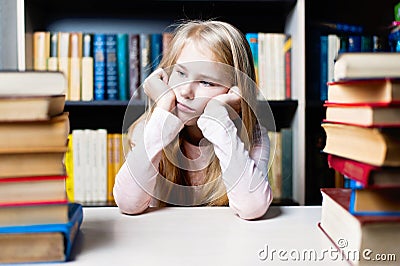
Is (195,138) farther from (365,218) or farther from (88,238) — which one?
(365,218)

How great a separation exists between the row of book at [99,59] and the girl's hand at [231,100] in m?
0.86

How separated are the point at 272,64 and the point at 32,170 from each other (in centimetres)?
150

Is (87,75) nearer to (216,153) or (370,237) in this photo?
(216,153)

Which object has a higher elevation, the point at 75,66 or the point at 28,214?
the point at 75,66

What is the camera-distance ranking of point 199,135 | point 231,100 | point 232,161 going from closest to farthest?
point 232,161 → point 231,100 → point 199,135

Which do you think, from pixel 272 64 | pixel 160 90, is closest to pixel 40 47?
pixel 272 64

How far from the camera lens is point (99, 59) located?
1.89 m

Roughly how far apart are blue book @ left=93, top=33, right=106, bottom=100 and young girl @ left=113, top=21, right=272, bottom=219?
749mm

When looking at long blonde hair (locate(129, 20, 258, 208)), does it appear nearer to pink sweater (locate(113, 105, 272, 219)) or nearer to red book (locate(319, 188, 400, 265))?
pink sweater (locate(113, 105, 272, 219))

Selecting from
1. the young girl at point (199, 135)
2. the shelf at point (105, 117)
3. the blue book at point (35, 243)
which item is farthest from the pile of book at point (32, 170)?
the shelf at point (105, 117)

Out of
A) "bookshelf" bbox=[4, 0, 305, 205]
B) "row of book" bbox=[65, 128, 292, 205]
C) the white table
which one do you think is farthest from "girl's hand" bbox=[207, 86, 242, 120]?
"bookshelf" bbox=[4, 0, 305, 205]

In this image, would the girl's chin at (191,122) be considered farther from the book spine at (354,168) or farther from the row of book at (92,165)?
the row of book at (92,165)

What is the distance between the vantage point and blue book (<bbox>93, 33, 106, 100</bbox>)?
1.89 metres

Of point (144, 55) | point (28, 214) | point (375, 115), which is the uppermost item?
point (144, 55)
